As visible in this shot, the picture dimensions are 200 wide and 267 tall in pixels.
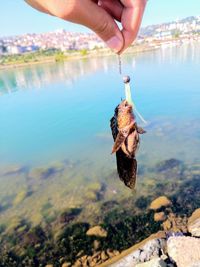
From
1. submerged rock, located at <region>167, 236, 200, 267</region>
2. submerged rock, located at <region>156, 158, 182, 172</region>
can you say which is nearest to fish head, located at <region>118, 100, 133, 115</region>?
submerged rock, located at <region>167, 236, 200, 267</region>

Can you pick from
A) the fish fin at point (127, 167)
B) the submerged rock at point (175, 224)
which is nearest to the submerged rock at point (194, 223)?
the submerged rock at point (175, 224)

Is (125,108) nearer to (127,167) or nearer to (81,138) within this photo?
(127,167)

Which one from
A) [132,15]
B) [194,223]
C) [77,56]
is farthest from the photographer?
[77,56]

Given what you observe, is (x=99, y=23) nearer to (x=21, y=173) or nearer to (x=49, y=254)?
(x=49, y=254)

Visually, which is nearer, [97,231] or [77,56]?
[97,231]

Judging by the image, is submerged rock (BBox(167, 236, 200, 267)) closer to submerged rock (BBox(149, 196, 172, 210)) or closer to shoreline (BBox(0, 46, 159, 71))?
submerged rock (BBox(149, 196, 172, 210))

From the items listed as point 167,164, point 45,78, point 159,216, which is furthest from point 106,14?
point 45,78
